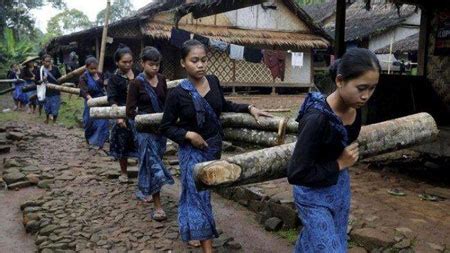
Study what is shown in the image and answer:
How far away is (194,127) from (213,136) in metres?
0.17

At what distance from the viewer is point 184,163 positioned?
10.4 feet

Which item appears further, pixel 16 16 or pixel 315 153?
pixel 16 16

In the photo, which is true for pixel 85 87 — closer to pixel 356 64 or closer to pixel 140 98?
pixel 140 98

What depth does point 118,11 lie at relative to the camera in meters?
49.1

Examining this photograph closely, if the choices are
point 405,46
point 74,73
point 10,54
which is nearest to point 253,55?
point 405,46

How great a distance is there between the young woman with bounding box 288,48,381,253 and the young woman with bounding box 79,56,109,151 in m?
5.78

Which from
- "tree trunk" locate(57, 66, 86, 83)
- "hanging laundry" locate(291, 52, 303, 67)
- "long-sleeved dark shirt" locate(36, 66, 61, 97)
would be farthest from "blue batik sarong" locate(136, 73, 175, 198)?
"hanging laundry" locate(291, 52, 303, 67)

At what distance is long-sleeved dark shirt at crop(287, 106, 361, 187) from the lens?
194 cm

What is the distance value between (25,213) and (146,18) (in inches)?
446

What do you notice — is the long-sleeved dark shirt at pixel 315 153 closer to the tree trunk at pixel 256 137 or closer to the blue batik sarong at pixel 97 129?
the tree trunk at pixel 256 137

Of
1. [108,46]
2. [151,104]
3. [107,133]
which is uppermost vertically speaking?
[108,46]

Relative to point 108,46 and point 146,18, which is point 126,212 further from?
point 108,46

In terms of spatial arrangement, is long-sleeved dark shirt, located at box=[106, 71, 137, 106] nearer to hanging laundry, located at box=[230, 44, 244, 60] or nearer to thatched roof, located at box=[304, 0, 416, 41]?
hanging laundry, located at box=[230, 44, 244, 60]

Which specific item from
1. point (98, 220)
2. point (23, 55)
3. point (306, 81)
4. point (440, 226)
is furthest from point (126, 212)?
point (23, 55)
